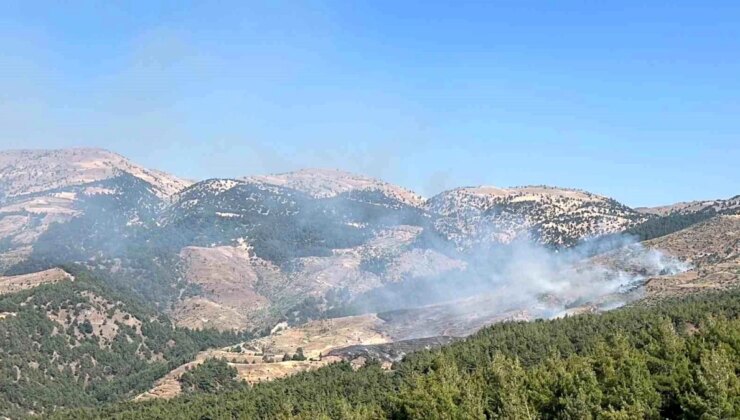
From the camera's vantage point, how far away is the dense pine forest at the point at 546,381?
198 ft

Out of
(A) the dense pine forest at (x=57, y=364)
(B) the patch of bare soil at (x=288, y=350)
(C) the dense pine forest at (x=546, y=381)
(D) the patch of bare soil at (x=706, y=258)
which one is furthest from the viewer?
(A) the dense pine forest at (x=57, y=364)

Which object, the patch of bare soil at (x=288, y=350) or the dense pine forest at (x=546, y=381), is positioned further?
the patch of bare soil at (x=288, y=350)

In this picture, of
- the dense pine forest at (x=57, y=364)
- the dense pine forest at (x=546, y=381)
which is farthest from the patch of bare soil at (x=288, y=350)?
the dense pine forest at (x=57, y=364)

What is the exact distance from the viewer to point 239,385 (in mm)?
134875

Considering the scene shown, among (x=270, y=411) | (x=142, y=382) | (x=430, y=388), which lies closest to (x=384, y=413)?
(x=430, y=388)

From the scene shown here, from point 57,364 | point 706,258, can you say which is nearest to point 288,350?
point 57,364

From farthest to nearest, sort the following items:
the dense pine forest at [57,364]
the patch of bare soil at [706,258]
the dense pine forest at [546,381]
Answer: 1. the dense pine forest at [57,364]
2. the patch of bare soil at [706,258]
3. the dense pine forest at [546,381]

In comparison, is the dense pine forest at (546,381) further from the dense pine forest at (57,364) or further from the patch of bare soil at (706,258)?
the dense pine forest at (57,364)

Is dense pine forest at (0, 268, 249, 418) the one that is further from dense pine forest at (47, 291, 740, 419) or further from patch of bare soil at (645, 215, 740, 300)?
patch of bare soil at (645, 215, 740, 300)

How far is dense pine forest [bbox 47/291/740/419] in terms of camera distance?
60.3m

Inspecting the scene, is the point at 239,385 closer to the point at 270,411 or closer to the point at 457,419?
the point at 270,411

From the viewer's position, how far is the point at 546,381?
2817 inches

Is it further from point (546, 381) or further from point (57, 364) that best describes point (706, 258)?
point (57, 364)

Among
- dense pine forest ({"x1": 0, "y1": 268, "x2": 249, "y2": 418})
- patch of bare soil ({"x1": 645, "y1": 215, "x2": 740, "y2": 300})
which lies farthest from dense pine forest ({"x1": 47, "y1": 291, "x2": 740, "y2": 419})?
dense pine forest ({"x1": 0, "y1": 268, "x2": 249, "y2": 418})
